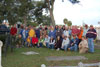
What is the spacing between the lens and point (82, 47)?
12695 millimetres

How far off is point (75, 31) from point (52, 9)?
8.81 m

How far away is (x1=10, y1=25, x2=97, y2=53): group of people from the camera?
13.0 m

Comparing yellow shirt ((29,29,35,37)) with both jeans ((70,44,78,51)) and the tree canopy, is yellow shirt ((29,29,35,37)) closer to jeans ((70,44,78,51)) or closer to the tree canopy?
the tree canopy

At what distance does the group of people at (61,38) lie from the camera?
12953mm

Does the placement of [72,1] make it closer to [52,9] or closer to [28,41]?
[52,9]

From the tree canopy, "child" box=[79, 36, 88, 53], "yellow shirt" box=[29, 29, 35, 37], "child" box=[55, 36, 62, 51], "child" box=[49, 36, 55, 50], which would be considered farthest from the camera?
"yellow shirt" box=[29, 29, 35, 37]

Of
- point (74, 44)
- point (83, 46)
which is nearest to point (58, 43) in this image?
point (74, 44)

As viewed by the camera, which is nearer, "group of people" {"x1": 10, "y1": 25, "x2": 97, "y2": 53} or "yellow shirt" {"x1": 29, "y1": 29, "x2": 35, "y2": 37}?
"group of people" {"x1": 10, "y1": 25, "x2": 97, "y2": 53}

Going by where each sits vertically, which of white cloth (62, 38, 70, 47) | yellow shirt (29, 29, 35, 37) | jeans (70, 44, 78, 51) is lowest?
jeans (70, 44, 78, 51)

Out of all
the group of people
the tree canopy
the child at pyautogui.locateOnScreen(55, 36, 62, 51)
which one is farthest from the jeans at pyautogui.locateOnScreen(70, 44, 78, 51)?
the tree canopy

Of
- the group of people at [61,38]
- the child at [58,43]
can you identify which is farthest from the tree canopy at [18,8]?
the child at [58,43]

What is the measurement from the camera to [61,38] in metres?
14.8

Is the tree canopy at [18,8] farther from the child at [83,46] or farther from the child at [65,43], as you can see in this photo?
the child at [83,46]

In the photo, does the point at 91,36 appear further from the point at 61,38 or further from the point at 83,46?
the point at 61,38
